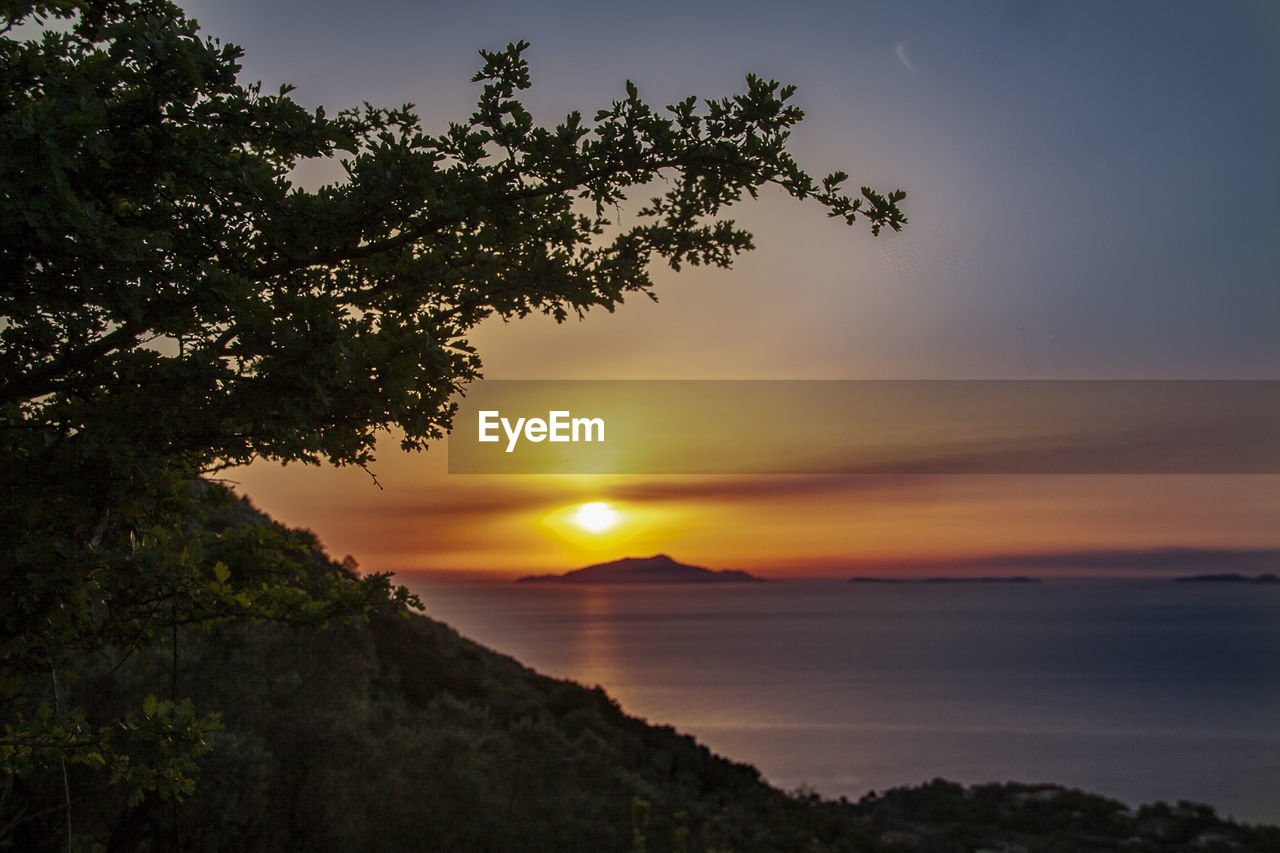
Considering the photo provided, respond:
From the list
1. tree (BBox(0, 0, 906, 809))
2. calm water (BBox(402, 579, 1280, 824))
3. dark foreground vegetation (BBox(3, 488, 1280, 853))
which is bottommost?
calm water (BBox(402, 579, 1280, 824))

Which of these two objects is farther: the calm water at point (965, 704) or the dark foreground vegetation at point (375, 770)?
the calm water at point (965, 704)

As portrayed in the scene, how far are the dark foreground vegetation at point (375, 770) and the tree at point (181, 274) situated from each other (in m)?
1.03

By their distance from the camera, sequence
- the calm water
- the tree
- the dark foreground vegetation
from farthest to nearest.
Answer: the calm water, the dark foreground vegetation, the tree

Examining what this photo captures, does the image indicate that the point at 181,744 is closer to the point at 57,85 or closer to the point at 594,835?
the point at 57,85

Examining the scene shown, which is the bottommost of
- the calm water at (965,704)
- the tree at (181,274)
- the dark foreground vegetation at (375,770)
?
the calm water at (965,704)

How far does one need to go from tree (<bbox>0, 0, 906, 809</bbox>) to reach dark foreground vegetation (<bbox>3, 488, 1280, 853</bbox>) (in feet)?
3.37

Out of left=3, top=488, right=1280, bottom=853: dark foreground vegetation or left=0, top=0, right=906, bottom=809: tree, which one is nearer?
left=0, top=0, right=906, bottom=809: tree

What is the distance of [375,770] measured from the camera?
10727 mm

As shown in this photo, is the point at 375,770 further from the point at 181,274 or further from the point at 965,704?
the point at 965,704

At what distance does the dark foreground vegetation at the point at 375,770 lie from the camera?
8.41m

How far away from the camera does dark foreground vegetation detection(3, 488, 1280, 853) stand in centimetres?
841

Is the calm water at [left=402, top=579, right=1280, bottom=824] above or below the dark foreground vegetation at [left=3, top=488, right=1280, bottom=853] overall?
below

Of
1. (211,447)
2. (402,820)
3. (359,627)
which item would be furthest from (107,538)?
(359,627)

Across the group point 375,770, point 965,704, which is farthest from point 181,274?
point 965,704
